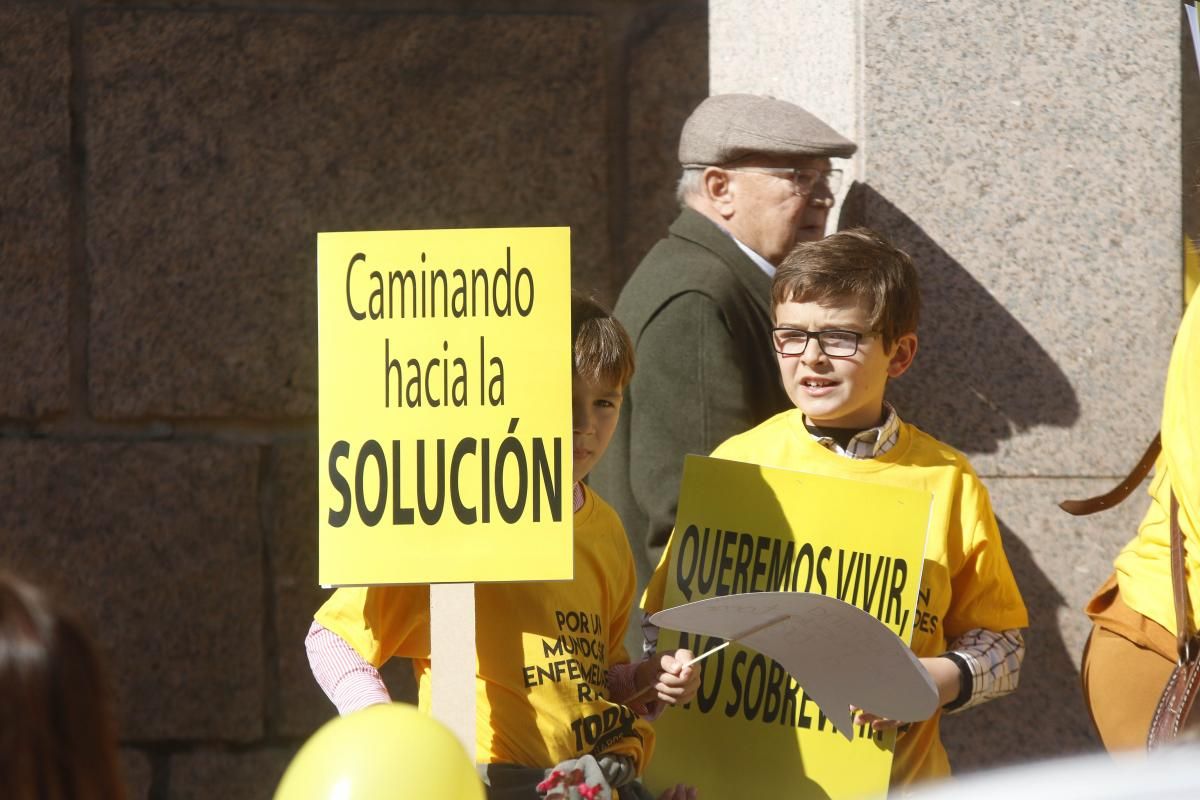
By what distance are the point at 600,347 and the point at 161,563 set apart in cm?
223

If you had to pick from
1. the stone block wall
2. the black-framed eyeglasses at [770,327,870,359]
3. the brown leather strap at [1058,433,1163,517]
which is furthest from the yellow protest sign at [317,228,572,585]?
the stone block wall

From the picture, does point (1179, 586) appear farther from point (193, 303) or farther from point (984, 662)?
point (193, 303)

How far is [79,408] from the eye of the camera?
15.7 feet

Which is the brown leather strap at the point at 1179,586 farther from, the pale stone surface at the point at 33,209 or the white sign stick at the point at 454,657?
the pale stone surface at the point at 33,209

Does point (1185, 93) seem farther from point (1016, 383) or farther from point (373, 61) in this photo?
point (373, 61)

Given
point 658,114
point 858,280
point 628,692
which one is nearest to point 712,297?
point 858,280

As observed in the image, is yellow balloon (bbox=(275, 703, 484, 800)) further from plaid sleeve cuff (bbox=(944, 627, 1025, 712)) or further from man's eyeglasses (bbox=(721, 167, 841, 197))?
man's eyeglasses (bbox=(721, 167, 841, 197))

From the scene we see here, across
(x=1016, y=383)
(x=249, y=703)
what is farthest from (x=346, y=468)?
(x=249, y=703)

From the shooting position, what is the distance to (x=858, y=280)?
3.16 metres

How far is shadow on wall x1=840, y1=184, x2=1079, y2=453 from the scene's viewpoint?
3990 mm

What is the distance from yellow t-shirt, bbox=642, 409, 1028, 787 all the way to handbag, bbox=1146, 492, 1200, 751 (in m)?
0.27

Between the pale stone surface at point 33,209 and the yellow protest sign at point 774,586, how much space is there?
2.45 m

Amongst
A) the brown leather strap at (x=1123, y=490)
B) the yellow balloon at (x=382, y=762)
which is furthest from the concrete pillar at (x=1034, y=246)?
the yellow balloon at (x=382, y=762)

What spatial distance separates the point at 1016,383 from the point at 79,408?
2.57m
